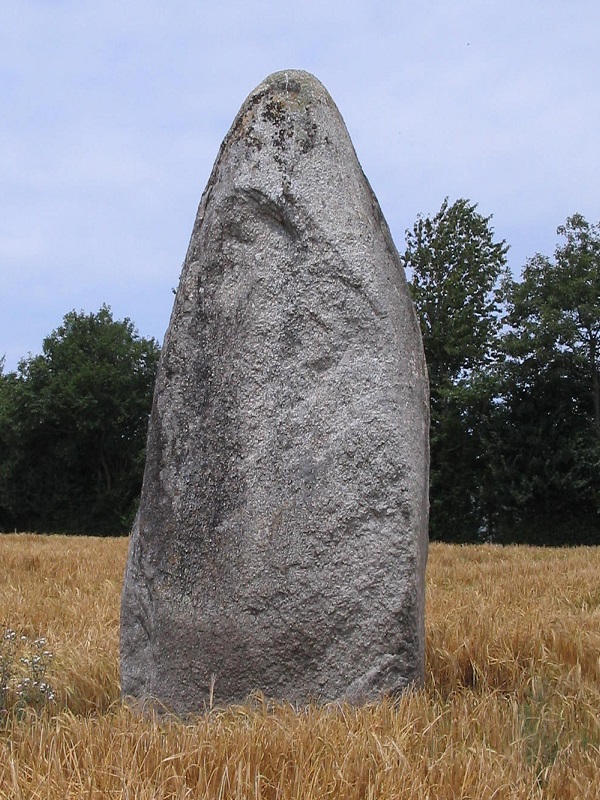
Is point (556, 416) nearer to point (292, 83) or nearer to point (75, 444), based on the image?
point (75, 444)

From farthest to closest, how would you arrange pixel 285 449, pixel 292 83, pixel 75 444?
pixel 75 444 → pixel 292 83 → pixel 285 449

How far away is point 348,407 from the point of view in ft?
11.8

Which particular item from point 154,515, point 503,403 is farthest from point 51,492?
point 154,515

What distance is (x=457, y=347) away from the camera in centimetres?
2697

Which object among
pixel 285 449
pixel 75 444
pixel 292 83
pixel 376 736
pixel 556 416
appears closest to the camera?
pixel 376 736

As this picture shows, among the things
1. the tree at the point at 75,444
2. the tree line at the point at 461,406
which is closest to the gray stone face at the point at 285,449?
the tree line at the point at 461,406

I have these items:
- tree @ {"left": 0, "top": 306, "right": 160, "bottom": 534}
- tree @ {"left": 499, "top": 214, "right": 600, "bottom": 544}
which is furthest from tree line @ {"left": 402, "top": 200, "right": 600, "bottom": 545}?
tree @ {"left": 0, "top": 306, "right": 160, "bottom": 534}

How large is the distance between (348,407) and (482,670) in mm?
1463

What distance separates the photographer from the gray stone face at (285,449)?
3514 mm

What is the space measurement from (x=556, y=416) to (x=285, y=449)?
842 inches

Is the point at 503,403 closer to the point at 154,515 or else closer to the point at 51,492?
the point at 51,492

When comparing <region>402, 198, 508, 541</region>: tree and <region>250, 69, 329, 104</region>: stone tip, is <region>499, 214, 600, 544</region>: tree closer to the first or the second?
<region>402, 198, 508, 541</region>: tree

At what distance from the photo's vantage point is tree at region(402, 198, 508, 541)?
2478 centimetres

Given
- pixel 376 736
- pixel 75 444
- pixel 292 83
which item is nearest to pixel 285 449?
pixel 376 736
